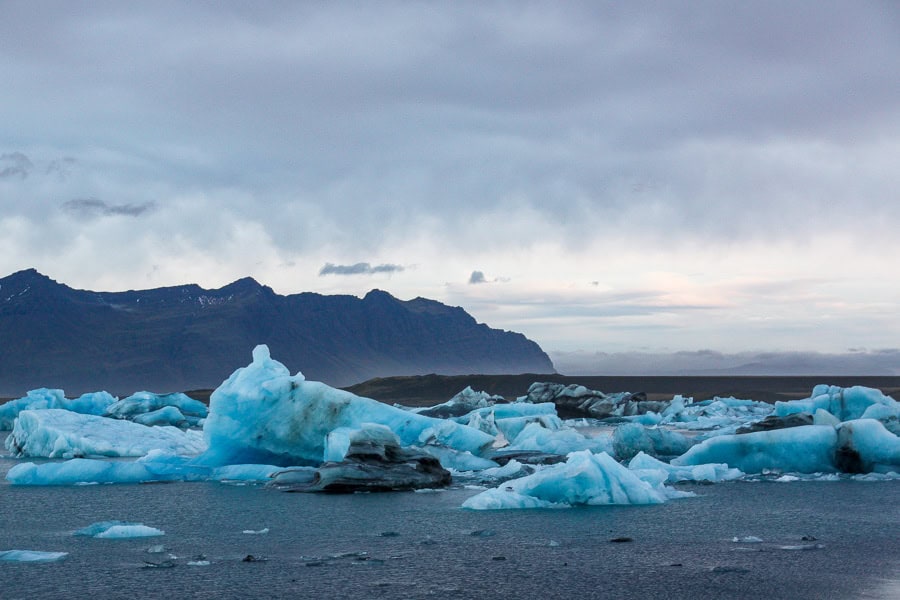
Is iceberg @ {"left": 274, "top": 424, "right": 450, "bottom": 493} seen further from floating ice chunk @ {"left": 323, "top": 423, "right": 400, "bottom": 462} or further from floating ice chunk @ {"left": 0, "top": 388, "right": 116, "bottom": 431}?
floating ice chunk @ {"left": 0, "top": 388, "right": 116, "bottom": 431}

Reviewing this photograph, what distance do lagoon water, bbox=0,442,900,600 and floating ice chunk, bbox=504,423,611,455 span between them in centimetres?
523

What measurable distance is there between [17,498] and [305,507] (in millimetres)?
4642

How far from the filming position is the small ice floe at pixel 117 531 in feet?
35.7

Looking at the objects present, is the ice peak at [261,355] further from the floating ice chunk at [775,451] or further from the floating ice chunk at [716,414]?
the floating ice chunk at [716,414]

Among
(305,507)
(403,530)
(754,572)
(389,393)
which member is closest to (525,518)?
(403,530)

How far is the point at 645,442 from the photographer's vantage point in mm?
20891

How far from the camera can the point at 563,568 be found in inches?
354

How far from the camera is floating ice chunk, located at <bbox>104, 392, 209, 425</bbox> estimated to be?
38.7 m

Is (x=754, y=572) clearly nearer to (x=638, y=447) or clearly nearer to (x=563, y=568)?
(x=563, y=568)

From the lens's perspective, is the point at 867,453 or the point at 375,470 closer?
the point at 375,470

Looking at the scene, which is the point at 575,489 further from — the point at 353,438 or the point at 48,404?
the point at 48,404

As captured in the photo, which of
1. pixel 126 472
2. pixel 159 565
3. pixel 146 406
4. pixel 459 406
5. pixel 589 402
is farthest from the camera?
pixel 589 402

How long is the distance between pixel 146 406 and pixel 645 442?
25040 millimetres

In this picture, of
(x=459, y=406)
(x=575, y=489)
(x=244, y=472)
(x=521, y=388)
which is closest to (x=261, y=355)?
(x=244, y=472)
